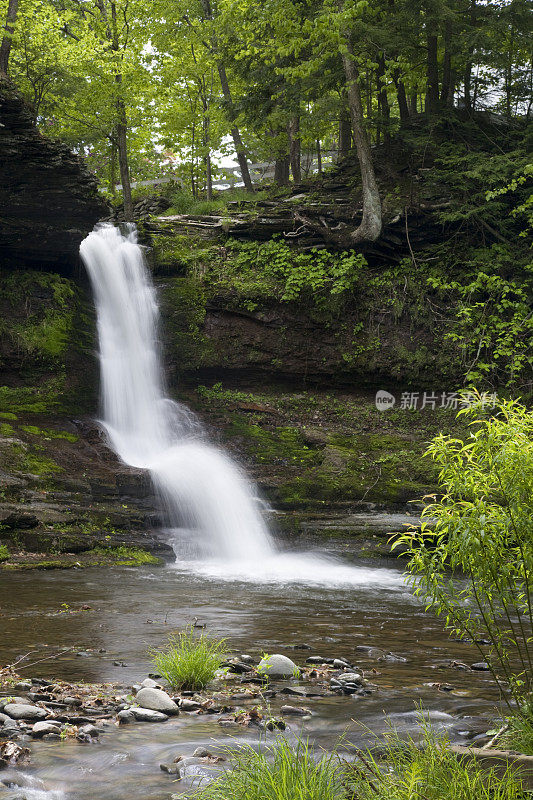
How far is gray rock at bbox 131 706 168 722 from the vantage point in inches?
152

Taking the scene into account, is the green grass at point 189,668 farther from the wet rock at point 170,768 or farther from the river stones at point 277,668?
the wet rock at point 170,768

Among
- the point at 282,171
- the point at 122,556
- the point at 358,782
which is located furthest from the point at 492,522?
the point at 282,171

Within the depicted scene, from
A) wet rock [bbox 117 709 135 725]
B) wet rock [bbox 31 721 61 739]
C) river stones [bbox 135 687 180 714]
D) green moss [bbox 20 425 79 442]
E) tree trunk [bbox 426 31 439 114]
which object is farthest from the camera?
tree trunk [bbox 426 31 439 114]

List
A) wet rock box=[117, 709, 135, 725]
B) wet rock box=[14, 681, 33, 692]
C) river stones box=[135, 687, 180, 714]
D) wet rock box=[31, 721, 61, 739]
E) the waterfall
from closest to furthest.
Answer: wet rock box=[31, 721, 61, 739] < wet rock box=[117, 709, 135, 725] < river stones box=[135, 687, 180, 714] < wet rock box=[14, 681, 33, 692] < the waterfall

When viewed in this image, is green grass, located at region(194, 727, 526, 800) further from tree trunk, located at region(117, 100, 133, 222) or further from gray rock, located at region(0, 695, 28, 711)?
tree trunk, located at region(117, 100, 133, 222)

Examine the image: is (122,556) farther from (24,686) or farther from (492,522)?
(492,522)

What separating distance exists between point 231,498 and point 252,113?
12.4 meters

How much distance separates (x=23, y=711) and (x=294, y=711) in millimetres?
1587

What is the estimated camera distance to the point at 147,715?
12.7 feet

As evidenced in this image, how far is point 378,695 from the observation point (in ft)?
14.7

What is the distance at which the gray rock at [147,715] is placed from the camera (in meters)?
3.87

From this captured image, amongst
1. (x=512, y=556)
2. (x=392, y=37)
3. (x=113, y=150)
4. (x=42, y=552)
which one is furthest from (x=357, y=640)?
(x=113, y=150)

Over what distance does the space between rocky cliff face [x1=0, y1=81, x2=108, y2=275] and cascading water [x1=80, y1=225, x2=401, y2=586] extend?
4.88 ft

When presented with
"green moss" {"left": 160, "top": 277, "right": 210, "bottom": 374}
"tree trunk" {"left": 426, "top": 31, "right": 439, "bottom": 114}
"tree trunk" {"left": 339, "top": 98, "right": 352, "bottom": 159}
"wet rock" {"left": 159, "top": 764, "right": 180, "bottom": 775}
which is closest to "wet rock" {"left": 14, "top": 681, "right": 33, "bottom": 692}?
"wet rock" {"left": 159, "top": 764, "right": 180, "bottom": 775}
